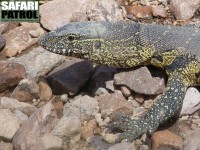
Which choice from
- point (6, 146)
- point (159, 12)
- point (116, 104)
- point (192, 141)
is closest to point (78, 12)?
point (159, 12)

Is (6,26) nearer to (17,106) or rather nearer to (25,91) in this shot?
(25,91)

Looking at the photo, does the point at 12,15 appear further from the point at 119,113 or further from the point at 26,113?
the point at 119,113

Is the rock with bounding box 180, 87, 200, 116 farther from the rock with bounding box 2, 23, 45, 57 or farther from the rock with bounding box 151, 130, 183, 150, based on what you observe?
the rock with bounding box 2, 23, 45, 57

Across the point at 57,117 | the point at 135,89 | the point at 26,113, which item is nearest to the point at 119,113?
the point at 135,89

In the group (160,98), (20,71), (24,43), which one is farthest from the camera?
(24,43)

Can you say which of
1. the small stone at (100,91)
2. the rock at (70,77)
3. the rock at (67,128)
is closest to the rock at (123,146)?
the rock at (67,128)

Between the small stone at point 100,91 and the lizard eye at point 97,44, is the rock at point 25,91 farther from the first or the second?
the lizard eye at point 97,44
